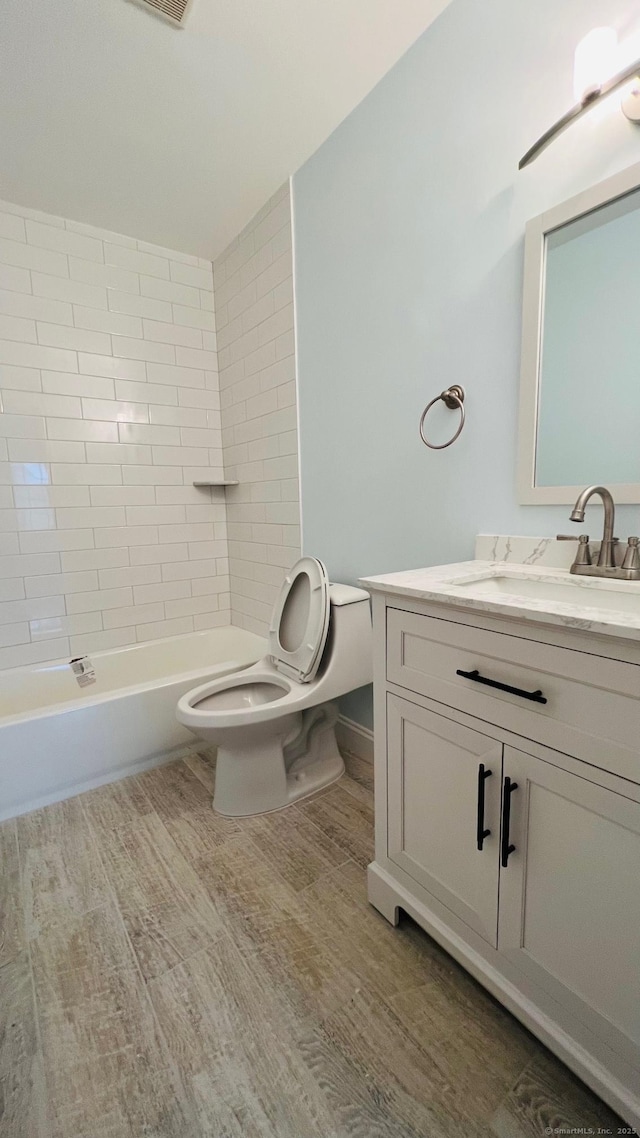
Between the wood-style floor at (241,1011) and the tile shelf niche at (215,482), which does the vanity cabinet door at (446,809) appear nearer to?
the wood-style floor at (241,1011)

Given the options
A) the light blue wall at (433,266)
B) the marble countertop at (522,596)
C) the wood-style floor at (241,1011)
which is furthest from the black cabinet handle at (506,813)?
the light blue wall at (433,266)

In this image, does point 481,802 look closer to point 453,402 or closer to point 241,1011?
point 241,1011

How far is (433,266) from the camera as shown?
144 centimetres

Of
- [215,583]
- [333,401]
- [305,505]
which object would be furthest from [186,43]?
[215,583]

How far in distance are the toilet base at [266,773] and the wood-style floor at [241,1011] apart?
14 centimetres

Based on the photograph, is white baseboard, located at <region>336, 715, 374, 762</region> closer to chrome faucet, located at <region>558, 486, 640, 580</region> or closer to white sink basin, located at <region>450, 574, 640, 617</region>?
white sink basin, located at <region>450, 574, 640, 617</region>

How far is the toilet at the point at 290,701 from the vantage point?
155 cm

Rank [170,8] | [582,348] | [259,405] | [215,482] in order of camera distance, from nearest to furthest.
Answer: [582,348]
[170,8]
[259,405]
[215,482]

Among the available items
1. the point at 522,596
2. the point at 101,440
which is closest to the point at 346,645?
the point at 522,596

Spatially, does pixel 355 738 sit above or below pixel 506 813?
below

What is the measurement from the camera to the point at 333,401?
1896 mm

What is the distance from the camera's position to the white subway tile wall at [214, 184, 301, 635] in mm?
2131

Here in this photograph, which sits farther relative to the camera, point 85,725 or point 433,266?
point 85,725

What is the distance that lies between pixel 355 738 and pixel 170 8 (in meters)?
2.49
